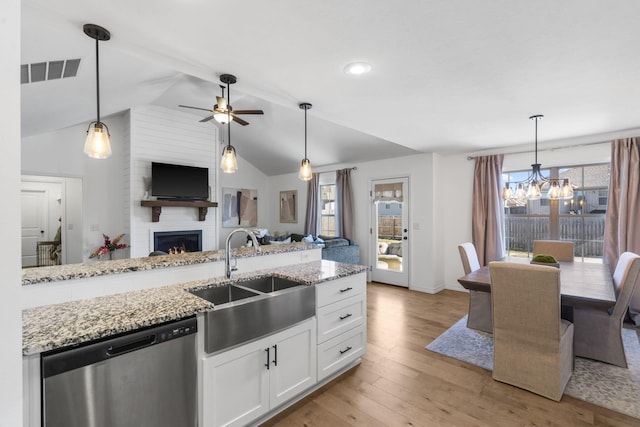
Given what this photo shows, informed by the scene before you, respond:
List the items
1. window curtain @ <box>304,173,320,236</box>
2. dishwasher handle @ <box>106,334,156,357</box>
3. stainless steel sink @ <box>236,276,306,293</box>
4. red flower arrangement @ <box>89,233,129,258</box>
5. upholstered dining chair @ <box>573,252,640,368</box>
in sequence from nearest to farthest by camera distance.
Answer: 1. dishwasher handle @ <box>106,334,156,357</box>
2. stainless steel sink @ <box>236,276,306,293</box>
3. upholstered dining chair @ <box>573,252,640,368</box>
4. red flower arrangement @ <box>89,233,129,258</box>
5. window curtain @ <box>304,173,320,236</box>

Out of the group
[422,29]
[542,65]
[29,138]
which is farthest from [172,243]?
[542,65]

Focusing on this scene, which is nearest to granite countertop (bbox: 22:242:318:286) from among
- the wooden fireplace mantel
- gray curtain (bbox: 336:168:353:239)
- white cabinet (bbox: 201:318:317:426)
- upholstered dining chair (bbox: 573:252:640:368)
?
white cabinet (bbox: 201:318:317:426)

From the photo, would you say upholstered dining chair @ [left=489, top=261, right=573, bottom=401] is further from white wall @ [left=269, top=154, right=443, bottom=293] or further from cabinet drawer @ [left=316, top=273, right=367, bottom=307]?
white wall @ [left=269, top=154, right=443, bottom=293]

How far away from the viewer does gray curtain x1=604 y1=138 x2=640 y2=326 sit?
138 inches

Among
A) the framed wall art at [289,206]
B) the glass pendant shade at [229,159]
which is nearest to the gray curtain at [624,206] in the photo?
the glass pendant shade at [229,159]

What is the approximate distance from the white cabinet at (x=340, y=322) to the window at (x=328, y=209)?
3.98 metres

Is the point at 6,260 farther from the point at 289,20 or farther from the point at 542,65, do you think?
the point at 542,65

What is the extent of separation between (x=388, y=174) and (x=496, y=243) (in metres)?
2.10

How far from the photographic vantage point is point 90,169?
5.15m

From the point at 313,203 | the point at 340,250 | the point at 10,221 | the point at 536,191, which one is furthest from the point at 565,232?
the point at 10,221

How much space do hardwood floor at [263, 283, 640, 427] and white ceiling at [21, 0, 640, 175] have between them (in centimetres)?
235

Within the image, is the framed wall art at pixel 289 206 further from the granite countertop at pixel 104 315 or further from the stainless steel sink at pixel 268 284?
the granite countertop at pixel 104 315

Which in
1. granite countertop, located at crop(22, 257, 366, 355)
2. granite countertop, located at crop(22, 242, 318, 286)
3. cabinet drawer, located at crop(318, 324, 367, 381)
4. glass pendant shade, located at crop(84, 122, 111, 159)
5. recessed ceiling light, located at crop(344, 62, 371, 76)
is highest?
recessed ceiling light, located at crop(344, 62, 371, 76)

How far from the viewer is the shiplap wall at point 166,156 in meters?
5.11
